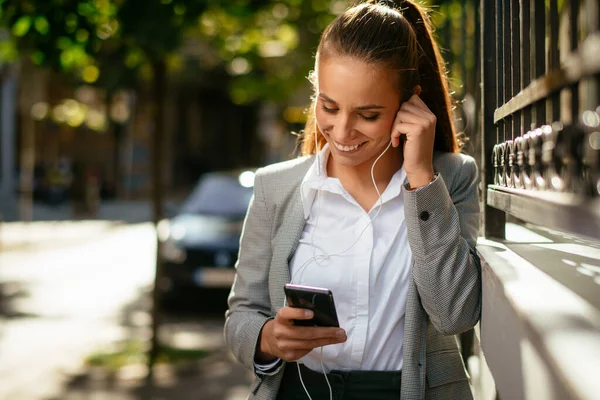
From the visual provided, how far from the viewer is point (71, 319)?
8.61 m

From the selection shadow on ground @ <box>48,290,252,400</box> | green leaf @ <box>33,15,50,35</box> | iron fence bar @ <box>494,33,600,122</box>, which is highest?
green leaf @ <box>33,15,50,35</box>

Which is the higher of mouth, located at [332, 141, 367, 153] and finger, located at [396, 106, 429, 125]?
finger, located at [396, 106, 429, 125]

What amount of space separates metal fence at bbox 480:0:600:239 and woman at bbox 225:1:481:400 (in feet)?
0.53

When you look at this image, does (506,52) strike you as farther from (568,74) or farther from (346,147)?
(568,74)

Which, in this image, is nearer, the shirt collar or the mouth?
the mouth

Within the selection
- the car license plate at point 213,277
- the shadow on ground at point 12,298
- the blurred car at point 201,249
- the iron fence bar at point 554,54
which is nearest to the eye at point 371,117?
the iron fence bar at point 554,54

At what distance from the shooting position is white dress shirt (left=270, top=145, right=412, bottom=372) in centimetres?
203

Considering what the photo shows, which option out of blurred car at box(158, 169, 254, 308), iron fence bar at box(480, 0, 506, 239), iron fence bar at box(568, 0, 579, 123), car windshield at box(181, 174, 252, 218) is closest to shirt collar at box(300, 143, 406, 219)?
iron fence bar at box(480, 0, 506, 239)

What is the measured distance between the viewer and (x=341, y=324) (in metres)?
2.06

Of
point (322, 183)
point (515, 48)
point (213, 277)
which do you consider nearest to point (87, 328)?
point (213, 277)

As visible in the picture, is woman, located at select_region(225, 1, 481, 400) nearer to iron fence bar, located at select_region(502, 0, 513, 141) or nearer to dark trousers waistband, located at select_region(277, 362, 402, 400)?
dark trousers waistband, located at select_region(277, 362, 402, 400)

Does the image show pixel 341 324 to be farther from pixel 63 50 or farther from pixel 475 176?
pixel 63 50

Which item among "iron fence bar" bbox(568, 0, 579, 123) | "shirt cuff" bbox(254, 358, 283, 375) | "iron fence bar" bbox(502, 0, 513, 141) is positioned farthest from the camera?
"shirt cuff" bbox(254, 358, 283, 375)

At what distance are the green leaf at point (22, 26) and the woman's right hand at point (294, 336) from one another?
3.24m
